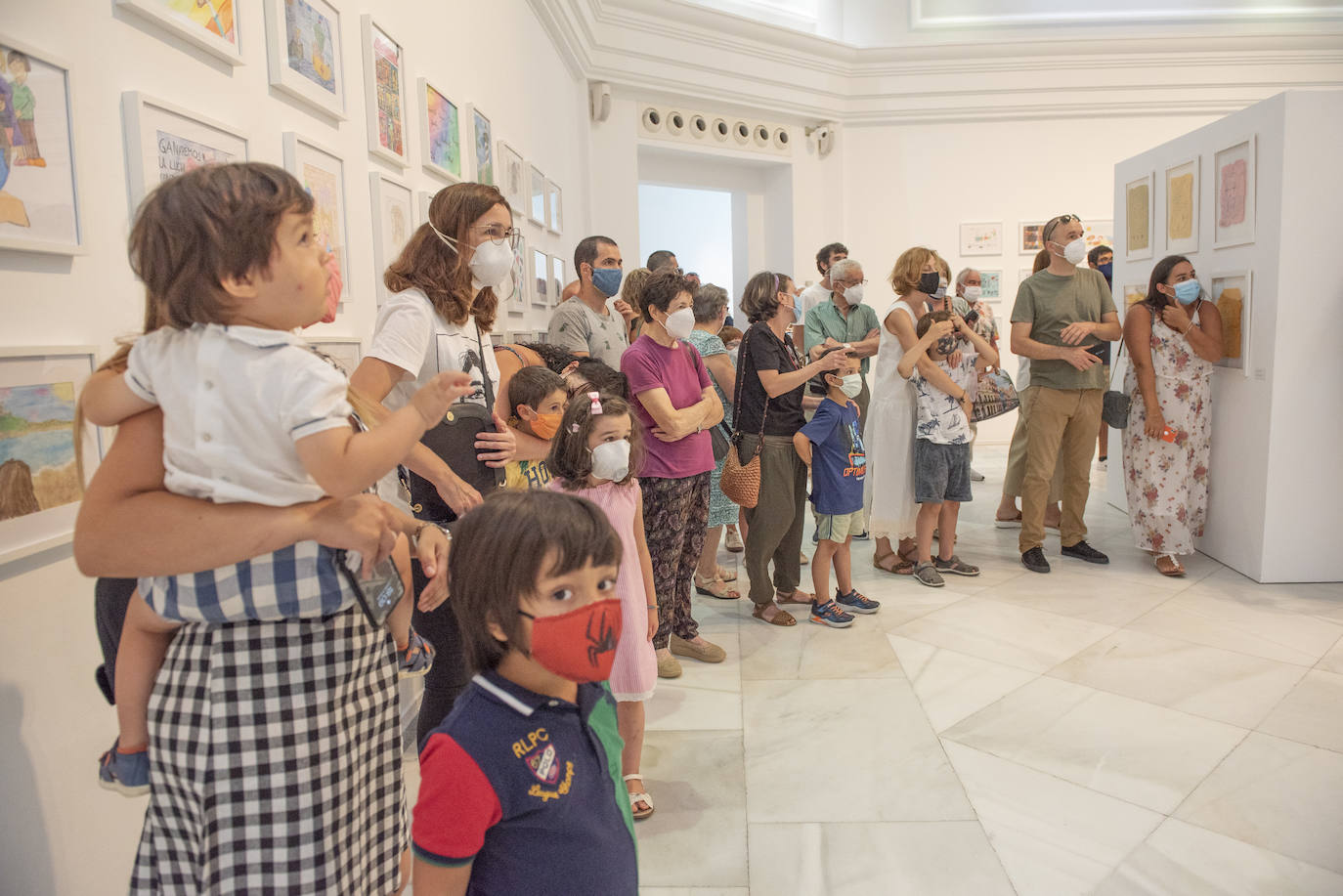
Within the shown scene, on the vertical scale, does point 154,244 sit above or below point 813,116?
below

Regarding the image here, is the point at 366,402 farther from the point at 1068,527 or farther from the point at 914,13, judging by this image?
the point at 914,13

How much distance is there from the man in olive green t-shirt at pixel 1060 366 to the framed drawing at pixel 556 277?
3.26 metres

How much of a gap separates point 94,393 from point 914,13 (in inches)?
441

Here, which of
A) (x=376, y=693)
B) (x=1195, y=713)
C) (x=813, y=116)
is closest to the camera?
(x=376, y=693)

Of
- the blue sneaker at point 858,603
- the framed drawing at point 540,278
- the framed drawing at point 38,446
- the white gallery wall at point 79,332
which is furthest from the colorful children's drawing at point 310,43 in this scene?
the blue sneaker at point 858,603

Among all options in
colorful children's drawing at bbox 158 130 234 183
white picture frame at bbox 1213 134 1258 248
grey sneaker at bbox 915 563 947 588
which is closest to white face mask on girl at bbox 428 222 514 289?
colorful children's drawing at bbox 158 130 234 183

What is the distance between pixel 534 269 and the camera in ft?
19.5

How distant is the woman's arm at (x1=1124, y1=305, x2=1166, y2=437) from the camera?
529 centimetres

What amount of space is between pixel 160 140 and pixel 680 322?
197 centimetres

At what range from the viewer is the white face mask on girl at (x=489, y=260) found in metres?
2.28

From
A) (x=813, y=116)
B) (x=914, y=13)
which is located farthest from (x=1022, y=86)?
(x=813, y=116)

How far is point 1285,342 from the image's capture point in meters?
4.86

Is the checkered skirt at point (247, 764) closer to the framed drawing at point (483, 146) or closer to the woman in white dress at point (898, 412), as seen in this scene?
the framed drawing at point (483, 146)

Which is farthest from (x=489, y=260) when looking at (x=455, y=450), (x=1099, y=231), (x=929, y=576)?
(x=1099, y=231)
